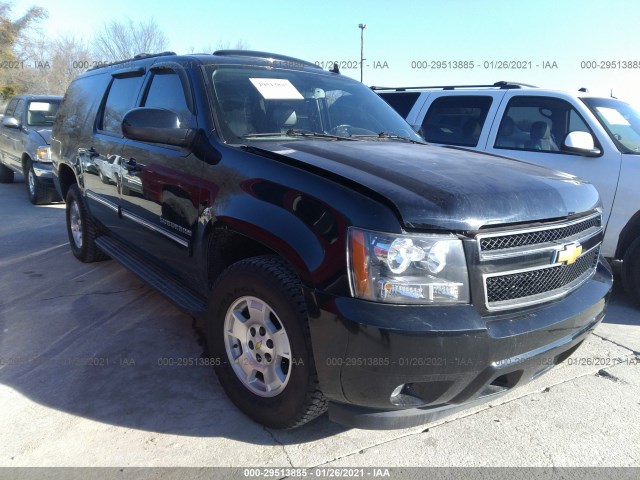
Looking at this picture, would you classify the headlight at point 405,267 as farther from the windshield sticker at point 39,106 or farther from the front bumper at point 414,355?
the windshield sticker at point 39,106

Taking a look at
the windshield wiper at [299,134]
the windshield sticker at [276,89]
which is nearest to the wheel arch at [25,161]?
the windshield sticker at [276,89]

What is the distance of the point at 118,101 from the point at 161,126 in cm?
174

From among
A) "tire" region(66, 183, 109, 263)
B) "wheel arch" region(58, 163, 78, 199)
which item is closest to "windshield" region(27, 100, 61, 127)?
"wheel arch" region(58, 163, 78, 199)

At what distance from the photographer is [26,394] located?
2.90 m

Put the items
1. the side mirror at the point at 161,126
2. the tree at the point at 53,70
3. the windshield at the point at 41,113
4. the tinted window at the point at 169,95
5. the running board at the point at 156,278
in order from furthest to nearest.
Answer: the tree at the point at 53,70, the windshield at the point at 41,113, the tinted window at the point at 169,95, the running board at the point at 156,278, the side mirror at the point at 161,126

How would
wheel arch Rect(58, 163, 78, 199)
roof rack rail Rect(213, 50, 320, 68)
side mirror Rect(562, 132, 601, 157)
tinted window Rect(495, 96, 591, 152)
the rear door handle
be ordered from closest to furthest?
the rear door handle, roof rack rail Rect(213, 50, 320, 68), side mirror Rect(562, 132, 601, 157), tinted window Rect(495, 96, 591, 152), wheel arch Rect(58, 163, 78, 199)

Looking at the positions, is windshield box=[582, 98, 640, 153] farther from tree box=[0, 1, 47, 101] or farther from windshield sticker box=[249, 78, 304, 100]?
tree box=[0, 1, 47, 101]

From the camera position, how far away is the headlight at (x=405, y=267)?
201 cm

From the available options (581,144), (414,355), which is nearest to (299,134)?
(414,355)

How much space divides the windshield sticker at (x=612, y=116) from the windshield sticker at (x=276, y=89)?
3200mm

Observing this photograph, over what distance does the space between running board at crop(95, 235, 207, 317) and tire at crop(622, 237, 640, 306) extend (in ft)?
12.2

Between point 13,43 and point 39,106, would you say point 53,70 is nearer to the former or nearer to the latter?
point 13,43

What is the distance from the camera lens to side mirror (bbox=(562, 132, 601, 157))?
180 inches

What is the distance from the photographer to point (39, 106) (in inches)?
368
